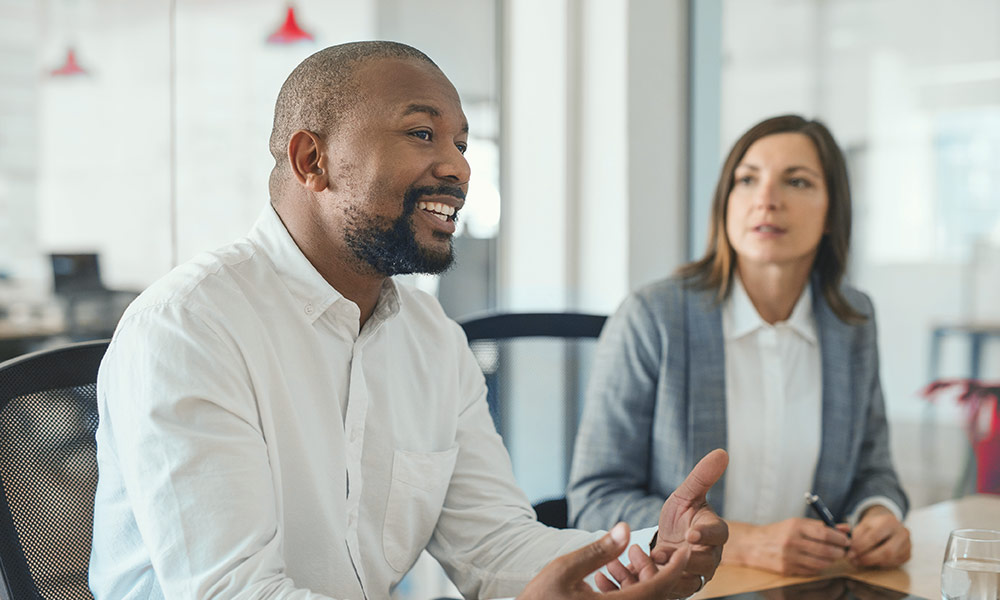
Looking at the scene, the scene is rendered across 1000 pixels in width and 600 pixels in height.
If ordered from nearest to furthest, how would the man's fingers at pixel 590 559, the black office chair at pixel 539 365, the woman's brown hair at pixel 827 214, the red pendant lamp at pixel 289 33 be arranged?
1. the man's fingers at pixel 590 559
2. the black office chair at pixel 539 365
3. the woman's brown hair at pixel 827 214
4. the red pendant lamp at pixel 289 33

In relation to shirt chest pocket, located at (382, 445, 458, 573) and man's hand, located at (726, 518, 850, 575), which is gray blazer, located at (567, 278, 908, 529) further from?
shirt chest pocket, located at (382, 445, 458, 573)

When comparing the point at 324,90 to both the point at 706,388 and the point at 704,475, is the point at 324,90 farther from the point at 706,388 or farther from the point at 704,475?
the point at 706,388

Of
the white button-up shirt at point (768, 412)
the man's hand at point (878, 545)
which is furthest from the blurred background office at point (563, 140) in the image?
the man's hand at point (878, 545)

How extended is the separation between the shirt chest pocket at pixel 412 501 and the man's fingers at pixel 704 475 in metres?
0.36

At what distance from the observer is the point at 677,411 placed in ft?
5.83

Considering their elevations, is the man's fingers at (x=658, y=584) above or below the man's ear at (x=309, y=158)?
below

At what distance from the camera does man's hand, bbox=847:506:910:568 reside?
1.38m

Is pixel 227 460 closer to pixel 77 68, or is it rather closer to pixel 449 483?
pixel 449 483

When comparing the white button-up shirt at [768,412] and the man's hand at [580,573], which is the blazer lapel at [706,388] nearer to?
the white button-up shirt at [768,412]

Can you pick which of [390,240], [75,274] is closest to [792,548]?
[390,240]

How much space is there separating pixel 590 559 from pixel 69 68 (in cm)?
188

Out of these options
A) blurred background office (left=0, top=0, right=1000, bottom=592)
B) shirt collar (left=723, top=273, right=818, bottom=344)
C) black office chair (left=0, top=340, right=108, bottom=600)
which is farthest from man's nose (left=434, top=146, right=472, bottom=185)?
blurred background office (left=0, top=0, right=1000, bottom=592)

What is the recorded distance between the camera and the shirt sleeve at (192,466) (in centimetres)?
98

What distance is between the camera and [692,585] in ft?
3.61
